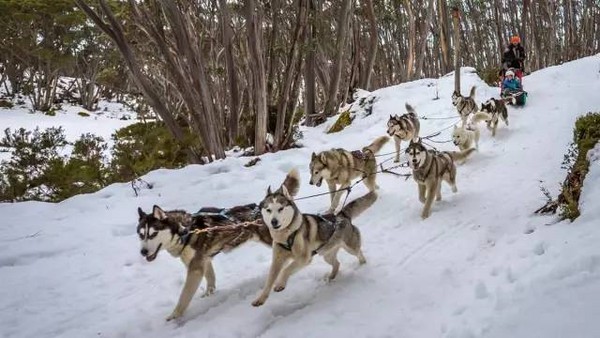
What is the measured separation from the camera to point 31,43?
90.3ft

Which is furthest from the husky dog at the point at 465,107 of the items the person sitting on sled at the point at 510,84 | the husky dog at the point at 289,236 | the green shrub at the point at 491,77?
the husky dog at the point at 289,236

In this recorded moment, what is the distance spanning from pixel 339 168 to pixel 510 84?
8.80 metres

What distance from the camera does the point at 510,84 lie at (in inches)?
542

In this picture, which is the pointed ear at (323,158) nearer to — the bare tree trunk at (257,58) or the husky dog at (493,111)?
the bare tree trunk at (257,58)

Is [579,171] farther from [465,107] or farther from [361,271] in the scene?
[465,107]

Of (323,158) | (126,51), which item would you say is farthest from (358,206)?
(126,51)

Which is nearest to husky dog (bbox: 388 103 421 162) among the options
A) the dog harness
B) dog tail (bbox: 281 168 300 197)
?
dog tail (bbox: 281 168 300 197)

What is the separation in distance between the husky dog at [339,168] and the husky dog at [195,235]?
223 centimetres

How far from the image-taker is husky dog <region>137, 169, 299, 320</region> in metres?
4.32

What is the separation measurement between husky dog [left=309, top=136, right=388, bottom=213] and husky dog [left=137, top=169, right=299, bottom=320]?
2.23 metres

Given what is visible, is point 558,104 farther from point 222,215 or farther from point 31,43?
point 31,43

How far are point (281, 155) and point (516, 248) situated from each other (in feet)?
22.5

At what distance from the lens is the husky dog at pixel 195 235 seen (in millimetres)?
4324

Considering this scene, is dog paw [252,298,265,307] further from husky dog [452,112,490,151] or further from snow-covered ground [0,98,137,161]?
snow-covered ground [0,98,137,161]
